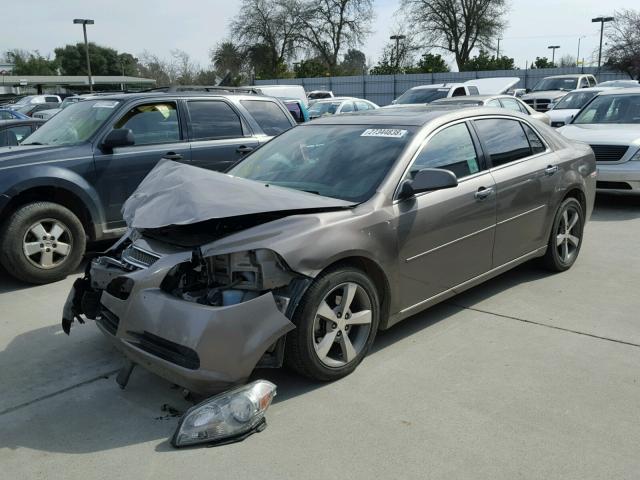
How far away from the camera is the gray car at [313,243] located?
3258mm

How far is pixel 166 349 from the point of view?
3.28 m

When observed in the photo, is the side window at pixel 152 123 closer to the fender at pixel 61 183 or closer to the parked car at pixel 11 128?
Result: the fender at pixel 61 183

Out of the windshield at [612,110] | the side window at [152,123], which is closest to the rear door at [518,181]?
the side window at [152,123]

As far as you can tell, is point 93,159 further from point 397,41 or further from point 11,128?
point 397,41

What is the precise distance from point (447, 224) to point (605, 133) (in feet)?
20.5

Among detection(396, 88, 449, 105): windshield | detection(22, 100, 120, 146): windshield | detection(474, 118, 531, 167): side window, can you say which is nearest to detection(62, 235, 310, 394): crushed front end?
detection(474, 118, 531, 167): side window

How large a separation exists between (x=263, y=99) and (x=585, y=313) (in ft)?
15.8

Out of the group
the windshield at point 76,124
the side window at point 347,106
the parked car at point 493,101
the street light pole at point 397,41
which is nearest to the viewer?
the windshield at point 76,124

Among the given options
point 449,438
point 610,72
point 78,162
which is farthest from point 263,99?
point 610,72

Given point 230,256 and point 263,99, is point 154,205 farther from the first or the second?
point 263,99

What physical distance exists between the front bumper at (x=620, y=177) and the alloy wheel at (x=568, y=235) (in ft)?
10.7

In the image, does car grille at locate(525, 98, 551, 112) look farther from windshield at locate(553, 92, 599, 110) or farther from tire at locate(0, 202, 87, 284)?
tire at locate(0, 202, 87, 284)

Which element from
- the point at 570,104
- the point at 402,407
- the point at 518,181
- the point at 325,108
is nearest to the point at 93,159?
the point at 518,181

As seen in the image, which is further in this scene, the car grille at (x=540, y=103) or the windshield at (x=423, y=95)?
the car grille at (x=540, y=103)
